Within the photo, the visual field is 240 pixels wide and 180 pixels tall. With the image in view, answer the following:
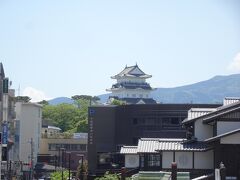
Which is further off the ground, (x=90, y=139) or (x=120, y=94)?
(x=120, y=94)

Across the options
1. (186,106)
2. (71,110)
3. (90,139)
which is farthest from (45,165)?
(71,110)

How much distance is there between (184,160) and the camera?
133ft

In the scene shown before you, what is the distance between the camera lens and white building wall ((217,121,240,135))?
38.2 meters

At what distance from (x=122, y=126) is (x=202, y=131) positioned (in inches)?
1530

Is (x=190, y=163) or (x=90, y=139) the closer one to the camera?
(x=190, y=163)

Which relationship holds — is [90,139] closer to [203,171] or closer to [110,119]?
[110,119]

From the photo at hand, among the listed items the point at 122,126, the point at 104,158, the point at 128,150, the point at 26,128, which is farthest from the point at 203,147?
the point at 26,128

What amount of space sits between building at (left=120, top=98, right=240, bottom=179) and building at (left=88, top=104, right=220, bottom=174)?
1146 inches

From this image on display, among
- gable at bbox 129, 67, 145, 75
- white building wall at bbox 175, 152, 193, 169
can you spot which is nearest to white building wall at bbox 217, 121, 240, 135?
white building wall at bbox 175, 152, 193, 169

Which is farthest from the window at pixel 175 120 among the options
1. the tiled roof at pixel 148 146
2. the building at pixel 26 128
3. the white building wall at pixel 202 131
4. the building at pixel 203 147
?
the white building wall at pixel 202 131

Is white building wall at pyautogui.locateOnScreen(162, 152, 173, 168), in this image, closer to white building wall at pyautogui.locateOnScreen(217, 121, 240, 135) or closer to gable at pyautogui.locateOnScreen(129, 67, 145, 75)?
white building wall at pyautogui.locateOnScreen(217, 121, 240, 135)

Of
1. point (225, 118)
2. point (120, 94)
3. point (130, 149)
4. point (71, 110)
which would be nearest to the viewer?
point (225, 118)

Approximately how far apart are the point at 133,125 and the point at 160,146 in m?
37.0

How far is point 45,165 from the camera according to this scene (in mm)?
105000
